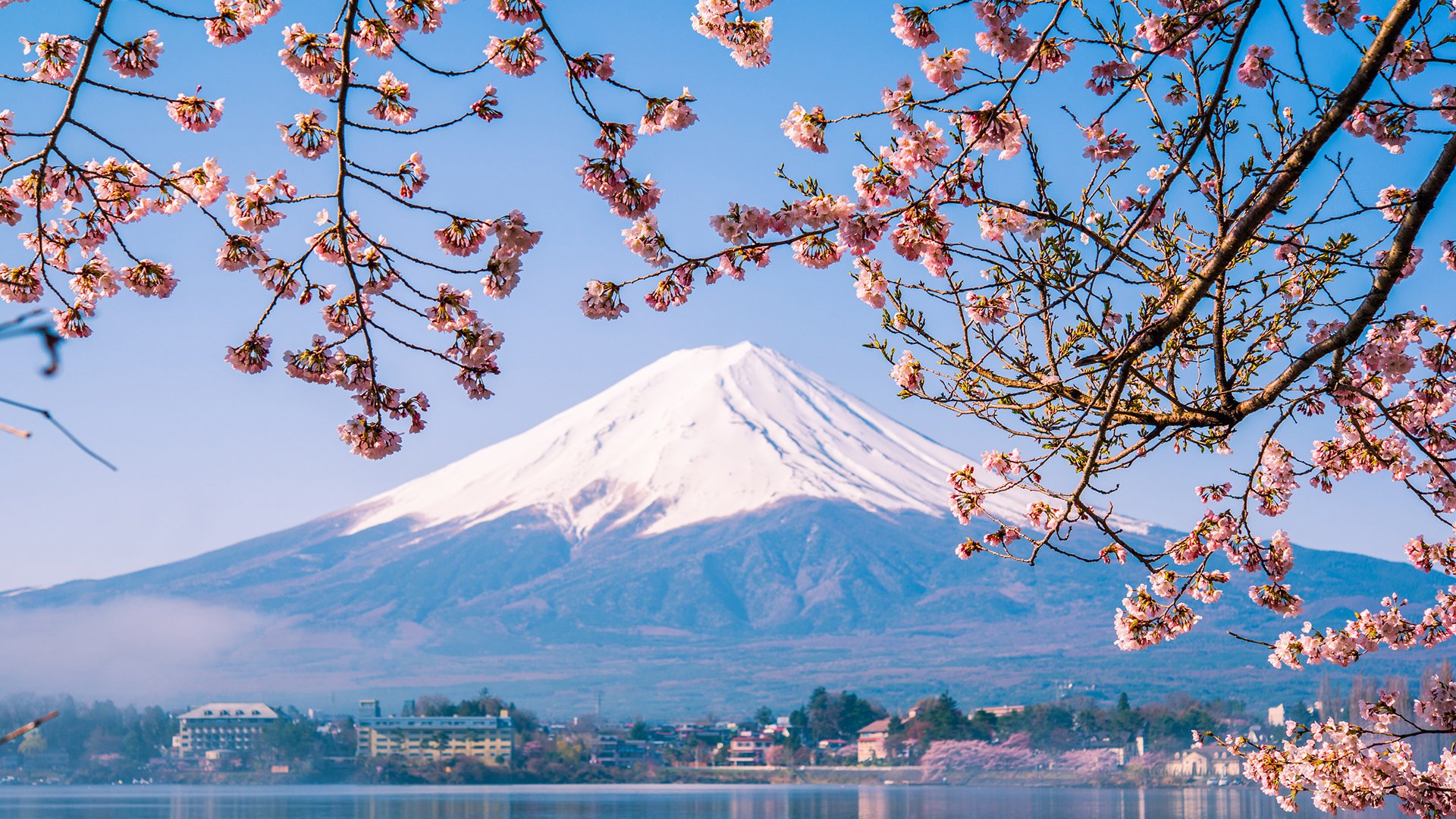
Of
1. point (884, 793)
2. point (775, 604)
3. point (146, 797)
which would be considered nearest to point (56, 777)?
point (146, 797)

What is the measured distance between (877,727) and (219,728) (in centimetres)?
5452

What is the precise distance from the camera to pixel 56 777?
388 ft

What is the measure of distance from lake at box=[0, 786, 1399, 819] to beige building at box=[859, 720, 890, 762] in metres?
7.48

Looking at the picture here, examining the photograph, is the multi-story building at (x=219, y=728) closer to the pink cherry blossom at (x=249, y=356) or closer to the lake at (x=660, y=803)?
the lake at (x=660, y=803)

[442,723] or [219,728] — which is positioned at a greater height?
[442,723]

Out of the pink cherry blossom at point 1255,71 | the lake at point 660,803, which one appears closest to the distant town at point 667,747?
the lake at point 660,803

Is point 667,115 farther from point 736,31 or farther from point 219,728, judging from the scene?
point 219,728

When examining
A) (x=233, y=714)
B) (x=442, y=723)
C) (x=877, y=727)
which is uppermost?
(x=442, y=723)

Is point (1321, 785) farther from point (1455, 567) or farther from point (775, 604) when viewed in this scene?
point (775, 604)

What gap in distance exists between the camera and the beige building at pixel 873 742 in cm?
9938

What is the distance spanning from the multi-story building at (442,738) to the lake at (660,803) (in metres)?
3.54

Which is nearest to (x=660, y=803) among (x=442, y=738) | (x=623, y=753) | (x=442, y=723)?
(x=442, y=738)

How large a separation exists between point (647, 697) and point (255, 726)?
51.9m

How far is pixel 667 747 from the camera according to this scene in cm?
10694
